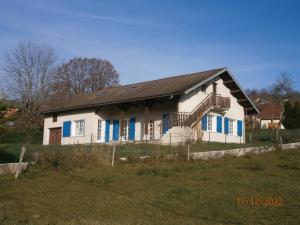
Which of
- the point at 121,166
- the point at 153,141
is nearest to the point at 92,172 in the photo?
the point at 121,166

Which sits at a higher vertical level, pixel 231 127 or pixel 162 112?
pixel 162 112

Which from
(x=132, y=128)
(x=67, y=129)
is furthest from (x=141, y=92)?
(x=67, y=129)

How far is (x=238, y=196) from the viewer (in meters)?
9.74

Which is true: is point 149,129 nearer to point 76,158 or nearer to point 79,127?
point 79,127

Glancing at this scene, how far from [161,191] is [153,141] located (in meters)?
15.4

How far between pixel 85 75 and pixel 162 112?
3056 cm

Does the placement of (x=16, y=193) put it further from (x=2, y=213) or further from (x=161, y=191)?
(x=161, y=191)

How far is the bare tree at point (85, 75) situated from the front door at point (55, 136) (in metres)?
20.3
